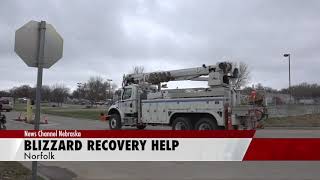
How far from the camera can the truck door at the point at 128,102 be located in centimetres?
2565

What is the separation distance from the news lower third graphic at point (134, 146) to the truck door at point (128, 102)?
17258 mm

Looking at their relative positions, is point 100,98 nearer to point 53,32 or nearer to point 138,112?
point 138,112

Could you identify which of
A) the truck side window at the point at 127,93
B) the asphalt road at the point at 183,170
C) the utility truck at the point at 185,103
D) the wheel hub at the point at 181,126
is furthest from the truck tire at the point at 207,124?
the asphalt road at the point at 183,170

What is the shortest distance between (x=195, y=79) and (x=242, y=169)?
510 inches

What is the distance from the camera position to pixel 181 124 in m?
22.2

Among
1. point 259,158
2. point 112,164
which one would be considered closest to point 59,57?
point 259,158

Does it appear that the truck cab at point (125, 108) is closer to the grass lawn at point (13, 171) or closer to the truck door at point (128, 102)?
the truck door at point (128, 102)

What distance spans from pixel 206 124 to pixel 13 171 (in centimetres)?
1186

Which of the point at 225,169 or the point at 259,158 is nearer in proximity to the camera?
the point at 259,158

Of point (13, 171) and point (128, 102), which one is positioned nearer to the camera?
point (13, 171)

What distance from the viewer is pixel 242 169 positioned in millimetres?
11336

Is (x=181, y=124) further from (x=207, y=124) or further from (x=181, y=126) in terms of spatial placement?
(x=207, y=124)

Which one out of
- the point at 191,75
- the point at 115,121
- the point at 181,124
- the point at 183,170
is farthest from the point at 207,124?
the point at 183,170

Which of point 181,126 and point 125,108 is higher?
point 125,108
